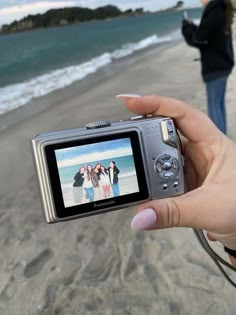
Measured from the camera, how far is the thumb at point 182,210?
46.6 inches

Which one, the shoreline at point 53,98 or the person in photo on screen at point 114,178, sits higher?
the shoreline at point 53,98

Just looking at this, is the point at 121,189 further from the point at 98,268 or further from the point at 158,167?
the point at 98,268

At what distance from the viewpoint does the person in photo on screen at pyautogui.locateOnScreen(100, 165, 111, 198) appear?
128 centimetres

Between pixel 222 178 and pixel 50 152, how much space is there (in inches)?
20.8

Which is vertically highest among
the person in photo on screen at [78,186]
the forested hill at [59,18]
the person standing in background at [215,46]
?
the forested hill at [59,18]

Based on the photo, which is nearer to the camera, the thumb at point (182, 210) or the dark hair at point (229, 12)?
the thumb at point (182, 210)

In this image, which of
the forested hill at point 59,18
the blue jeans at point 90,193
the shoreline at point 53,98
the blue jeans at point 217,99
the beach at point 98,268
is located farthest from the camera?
the forested hill at point 59,18

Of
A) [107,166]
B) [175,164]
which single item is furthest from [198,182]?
[107,166]

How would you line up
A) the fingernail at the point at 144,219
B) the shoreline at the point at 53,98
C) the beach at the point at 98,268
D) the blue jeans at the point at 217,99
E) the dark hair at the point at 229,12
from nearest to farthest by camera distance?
1. the fingernail at the point at 144,219
2. the beach at the point at 98,268
3. the dark hair at the point at 229,12
4. the blue jeans at the point at 217,99
5. the shoreline at the point at 53,98

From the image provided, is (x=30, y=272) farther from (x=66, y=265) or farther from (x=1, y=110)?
(x=1, y=110)

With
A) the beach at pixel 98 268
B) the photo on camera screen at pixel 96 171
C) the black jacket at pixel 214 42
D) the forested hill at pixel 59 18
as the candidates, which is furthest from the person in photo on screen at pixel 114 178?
the forested hill at pixel 59 18

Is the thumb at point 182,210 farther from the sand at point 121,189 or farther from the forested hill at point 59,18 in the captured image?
the forested hill at point 59,18

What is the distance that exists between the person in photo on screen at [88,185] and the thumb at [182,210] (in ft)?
0.53

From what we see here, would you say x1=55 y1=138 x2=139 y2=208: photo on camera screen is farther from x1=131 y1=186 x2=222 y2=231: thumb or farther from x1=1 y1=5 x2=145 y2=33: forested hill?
x1=1 y1=5 x2=145 y2=33: forested hill
